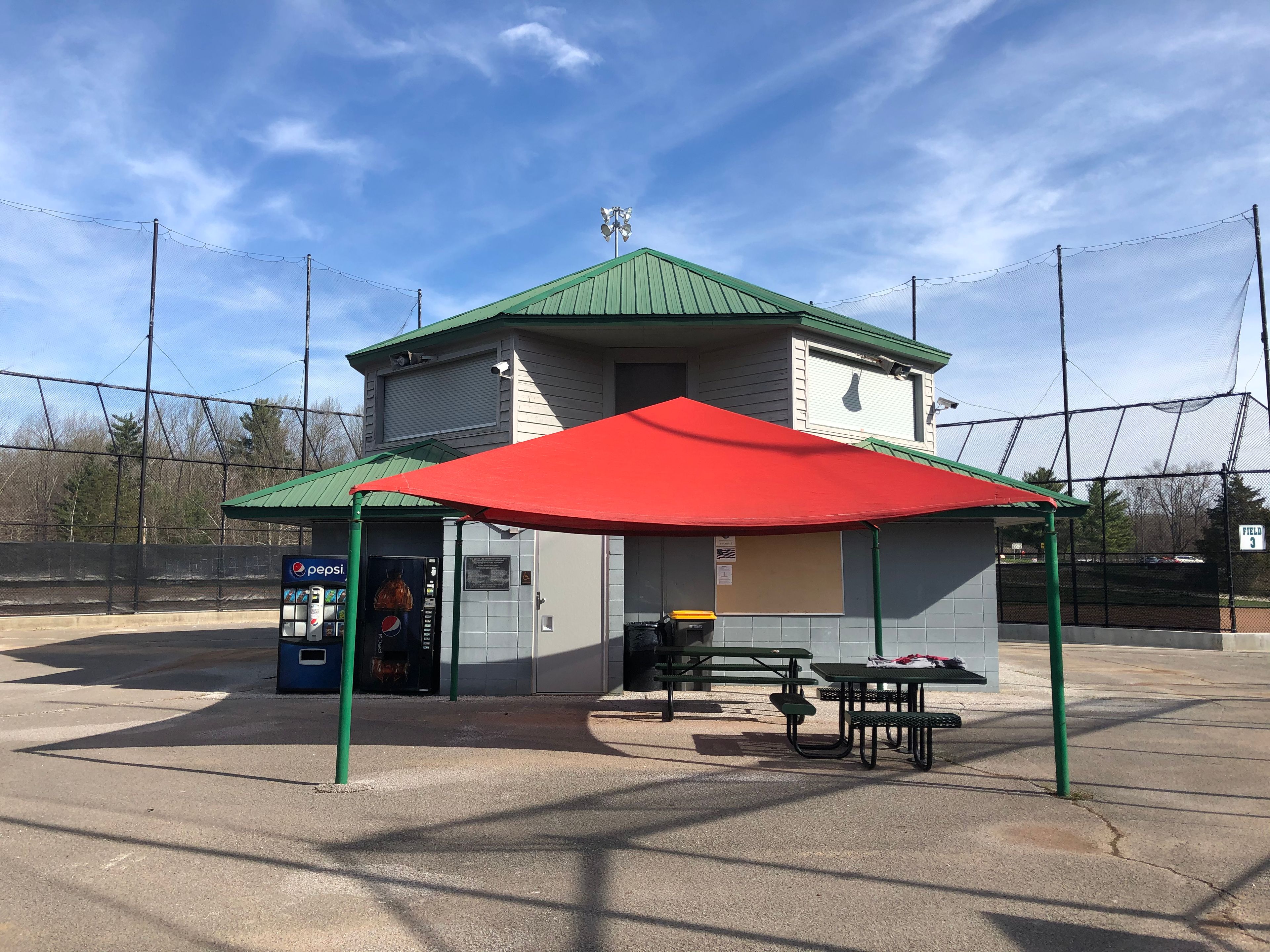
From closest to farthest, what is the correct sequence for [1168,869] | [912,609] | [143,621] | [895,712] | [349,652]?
[1168,869] < [349,652] < [895,712] < [912,609] < [143,621]

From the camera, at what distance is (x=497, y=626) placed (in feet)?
38.2

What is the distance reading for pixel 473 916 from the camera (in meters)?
4.09

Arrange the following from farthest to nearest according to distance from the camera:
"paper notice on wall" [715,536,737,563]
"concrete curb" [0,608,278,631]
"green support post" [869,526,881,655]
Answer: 1. "concrete curb" [0,608,278,631]
2. "paper notice on wall" [715,536,737,563]
3. "green support post" [869,526,881,655]

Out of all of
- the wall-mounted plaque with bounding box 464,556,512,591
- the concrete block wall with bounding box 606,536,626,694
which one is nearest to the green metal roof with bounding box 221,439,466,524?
the wall-mounted plaque with bounding box 464,556,512,591

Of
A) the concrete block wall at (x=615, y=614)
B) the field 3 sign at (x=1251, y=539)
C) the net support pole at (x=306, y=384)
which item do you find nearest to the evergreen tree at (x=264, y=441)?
the net support pole at (x=306, y=384)

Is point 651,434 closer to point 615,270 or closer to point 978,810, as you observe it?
point 978,810

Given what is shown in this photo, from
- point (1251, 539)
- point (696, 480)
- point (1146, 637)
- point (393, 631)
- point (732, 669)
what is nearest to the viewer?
point (696, 480)

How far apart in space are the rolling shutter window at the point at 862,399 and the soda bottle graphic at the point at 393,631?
6372mm

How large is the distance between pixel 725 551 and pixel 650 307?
3707 mm

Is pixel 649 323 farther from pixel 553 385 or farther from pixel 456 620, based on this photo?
pixel 456 620

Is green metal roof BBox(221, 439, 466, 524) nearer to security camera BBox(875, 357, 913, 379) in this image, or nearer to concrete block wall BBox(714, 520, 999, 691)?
concrete block wall BBox(714, 520, 999, 691)

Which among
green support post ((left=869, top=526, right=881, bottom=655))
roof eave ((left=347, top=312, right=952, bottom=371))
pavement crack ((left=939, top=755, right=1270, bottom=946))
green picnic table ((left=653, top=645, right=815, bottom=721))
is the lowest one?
pavement crack ((left=939, top=755, right=1270, bottom=946))

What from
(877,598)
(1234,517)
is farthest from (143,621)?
(1234,517)

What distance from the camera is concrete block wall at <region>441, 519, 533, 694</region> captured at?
1158cm
